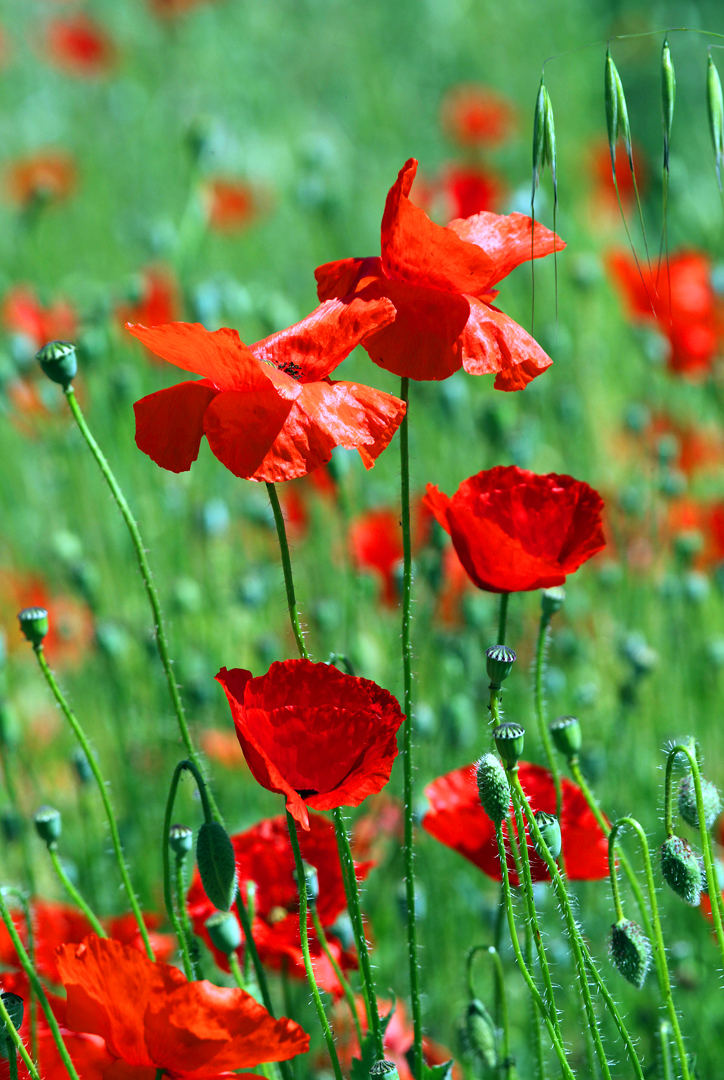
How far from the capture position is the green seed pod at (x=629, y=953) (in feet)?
2.72

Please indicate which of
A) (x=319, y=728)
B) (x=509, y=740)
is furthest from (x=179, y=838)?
(x=509, y=740)

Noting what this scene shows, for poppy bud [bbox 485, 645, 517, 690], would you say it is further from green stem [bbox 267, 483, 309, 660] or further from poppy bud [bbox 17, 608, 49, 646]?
poppy bud [bbox 17, 608, 49, 646]

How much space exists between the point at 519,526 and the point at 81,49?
13.2ft

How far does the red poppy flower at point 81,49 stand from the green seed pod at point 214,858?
4.12 meters

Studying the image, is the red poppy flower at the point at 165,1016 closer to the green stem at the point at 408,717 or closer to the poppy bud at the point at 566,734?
the green stem at the point at 408,717

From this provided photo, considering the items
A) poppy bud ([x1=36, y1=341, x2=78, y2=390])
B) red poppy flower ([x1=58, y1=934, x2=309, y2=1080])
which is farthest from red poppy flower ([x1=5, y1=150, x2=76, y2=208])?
red poppy flower ([x1=58, y1=934, x2=309, y2=1080])

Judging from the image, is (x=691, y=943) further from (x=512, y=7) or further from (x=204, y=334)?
(x=512, y=7)

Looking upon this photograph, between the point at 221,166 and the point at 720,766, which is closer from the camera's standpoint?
the point at 720,766

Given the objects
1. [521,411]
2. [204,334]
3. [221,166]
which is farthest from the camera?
[221,166]

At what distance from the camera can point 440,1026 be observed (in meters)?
1.52

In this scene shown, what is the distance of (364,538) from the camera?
2.02 meters

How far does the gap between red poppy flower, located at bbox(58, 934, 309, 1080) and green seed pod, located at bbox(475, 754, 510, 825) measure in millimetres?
186

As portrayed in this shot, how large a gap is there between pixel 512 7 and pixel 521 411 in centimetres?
375

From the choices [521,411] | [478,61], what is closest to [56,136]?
[478,61]
